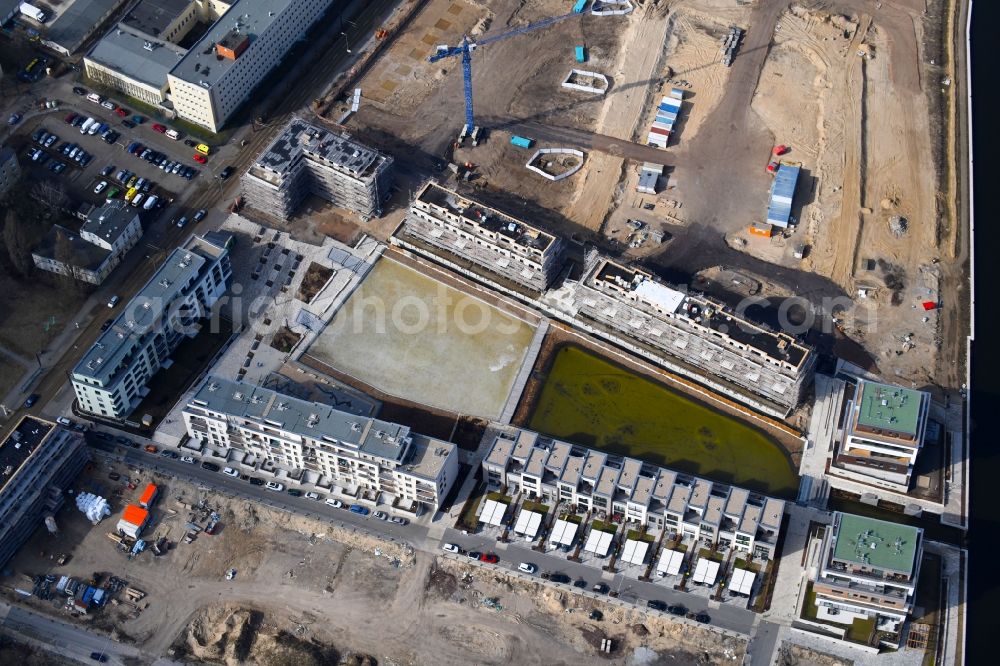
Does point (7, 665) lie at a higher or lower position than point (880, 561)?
lower
